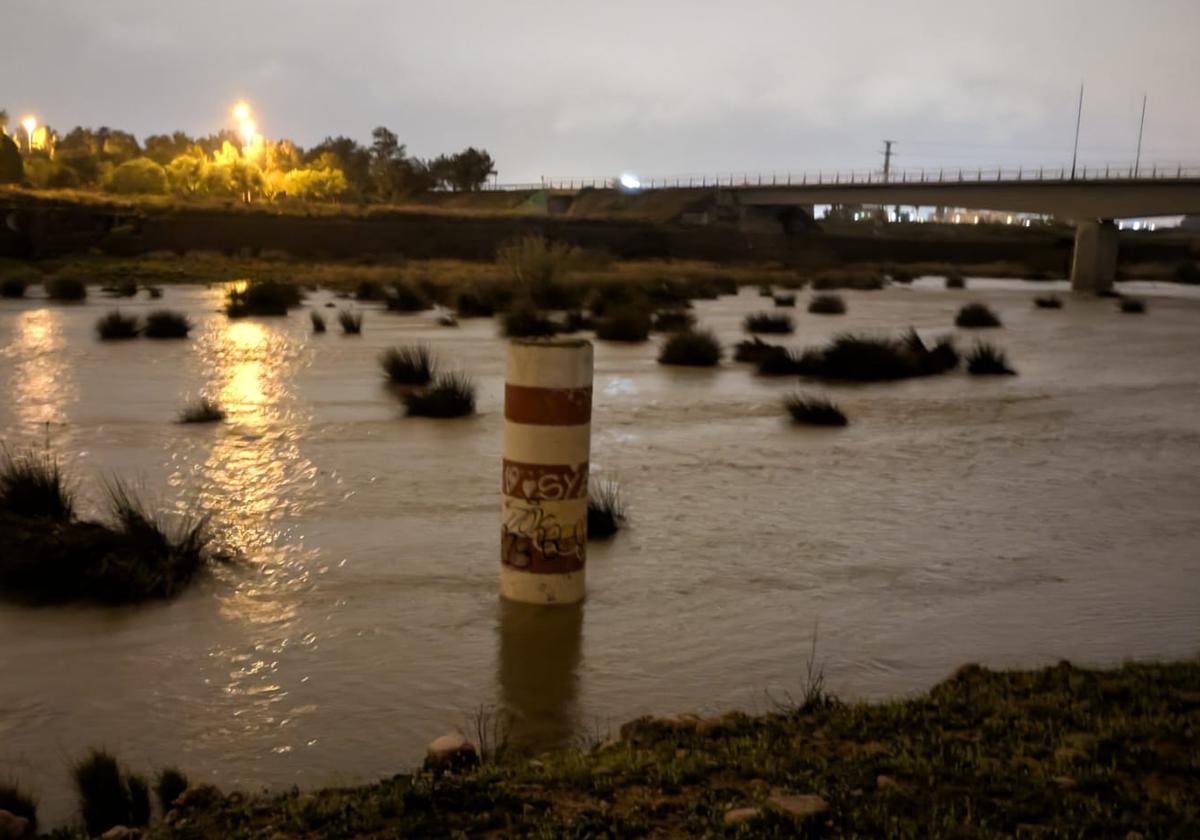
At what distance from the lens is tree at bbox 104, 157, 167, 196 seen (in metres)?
90.0

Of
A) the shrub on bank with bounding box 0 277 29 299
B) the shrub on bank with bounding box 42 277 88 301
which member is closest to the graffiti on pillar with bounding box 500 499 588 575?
the shrub on bank with bounding box 42 277 88 301

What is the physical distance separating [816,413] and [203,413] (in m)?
6.48

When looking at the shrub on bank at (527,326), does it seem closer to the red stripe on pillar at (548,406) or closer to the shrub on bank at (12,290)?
the shrub on bank at (12,290)

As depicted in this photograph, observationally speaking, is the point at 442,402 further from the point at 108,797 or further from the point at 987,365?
the point at 108,797

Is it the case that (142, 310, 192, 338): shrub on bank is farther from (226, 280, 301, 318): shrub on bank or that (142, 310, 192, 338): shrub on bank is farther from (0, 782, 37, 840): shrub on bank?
(0, 782, 37, 840): shrub on bank

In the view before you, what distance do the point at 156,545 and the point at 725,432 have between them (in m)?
7.42

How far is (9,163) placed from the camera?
80.6 meters

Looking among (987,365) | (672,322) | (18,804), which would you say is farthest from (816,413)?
(672,322)

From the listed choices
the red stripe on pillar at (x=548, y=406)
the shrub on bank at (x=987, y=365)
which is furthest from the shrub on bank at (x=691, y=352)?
the red stripe on pillar at (x=548, y=406)

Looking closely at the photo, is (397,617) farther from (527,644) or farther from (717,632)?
(717,632)

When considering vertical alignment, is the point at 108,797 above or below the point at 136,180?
below

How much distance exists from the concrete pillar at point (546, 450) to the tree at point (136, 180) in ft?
290

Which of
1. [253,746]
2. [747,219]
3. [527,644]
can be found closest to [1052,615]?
[527,644]

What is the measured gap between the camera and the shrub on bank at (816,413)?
14453 mm
